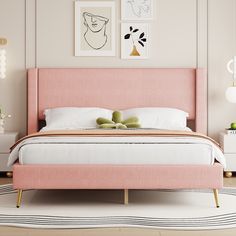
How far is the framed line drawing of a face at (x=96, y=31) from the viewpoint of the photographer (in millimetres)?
6062

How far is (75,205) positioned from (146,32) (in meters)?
2.58

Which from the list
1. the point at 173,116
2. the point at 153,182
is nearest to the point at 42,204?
the point at 153,182

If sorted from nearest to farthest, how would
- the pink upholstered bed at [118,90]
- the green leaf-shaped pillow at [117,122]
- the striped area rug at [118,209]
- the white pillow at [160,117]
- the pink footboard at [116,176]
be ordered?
the striped area rug at [118,209], the pink footboard at [116,176], the green leaf-shaped pillow at [117,122], the white pillow at [160,117], the pink upholstered bed at [118,90]

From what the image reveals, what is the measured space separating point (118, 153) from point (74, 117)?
1.64 metres

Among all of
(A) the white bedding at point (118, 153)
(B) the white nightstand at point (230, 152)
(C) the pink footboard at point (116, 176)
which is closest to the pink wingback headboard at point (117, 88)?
(B) the white nightstand at point (230, 152)

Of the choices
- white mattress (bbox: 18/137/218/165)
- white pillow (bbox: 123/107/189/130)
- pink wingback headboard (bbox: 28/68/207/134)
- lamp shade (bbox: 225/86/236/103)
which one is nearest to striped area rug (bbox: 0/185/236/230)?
white mattress (bbox: 18/137/218/165)

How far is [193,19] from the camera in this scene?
6086 millimetres

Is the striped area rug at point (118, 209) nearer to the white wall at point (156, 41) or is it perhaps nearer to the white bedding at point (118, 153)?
the white bedding at point (118, 153)

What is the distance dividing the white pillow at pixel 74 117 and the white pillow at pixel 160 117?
0.30 m

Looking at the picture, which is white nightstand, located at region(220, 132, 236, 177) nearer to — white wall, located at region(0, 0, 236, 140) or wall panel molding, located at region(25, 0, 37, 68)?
white wall, located at region(0, 0, 236, 140)

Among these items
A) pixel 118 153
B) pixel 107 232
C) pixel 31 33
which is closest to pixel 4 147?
pixel 31 33

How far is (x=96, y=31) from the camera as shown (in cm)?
607

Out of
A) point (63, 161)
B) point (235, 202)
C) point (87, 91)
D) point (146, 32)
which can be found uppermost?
point (146, 32)

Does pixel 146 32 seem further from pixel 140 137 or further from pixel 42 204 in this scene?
pixel 42 204
